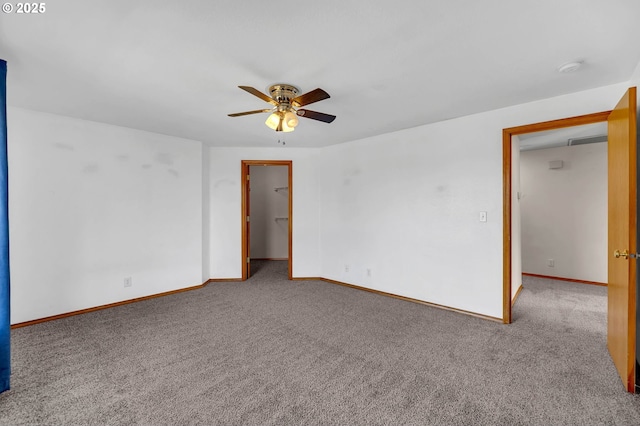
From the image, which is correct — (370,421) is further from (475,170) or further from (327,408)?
(475,170)

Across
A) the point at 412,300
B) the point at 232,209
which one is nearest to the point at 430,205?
the point at 412,300

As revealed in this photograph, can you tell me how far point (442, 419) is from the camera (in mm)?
1582

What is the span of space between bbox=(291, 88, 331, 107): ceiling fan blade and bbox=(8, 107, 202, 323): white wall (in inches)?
106

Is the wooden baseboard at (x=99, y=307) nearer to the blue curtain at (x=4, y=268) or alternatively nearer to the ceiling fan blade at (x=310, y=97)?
the blue curtain at (x=4, y=268)

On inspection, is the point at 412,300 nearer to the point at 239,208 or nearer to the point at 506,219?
the point at 506,219

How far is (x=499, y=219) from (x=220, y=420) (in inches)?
121

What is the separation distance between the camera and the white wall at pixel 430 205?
9.67 ft

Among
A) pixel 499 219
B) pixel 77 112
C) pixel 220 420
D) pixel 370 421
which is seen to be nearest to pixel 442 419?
pixel 370 421

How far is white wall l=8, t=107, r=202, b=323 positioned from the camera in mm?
A: 2904

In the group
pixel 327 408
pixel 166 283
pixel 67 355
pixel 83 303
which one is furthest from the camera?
pixel 166 283

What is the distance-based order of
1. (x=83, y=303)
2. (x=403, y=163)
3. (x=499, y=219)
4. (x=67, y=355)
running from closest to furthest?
(x=67, y=355)
(x=499, y=219)
(x=83, y=303)
(x=403, y=163)

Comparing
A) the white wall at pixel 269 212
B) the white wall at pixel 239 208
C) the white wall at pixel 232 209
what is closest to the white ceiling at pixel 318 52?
the white wall at pixel 232 209

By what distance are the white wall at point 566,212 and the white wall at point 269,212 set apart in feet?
16.2

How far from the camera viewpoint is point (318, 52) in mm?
1838
